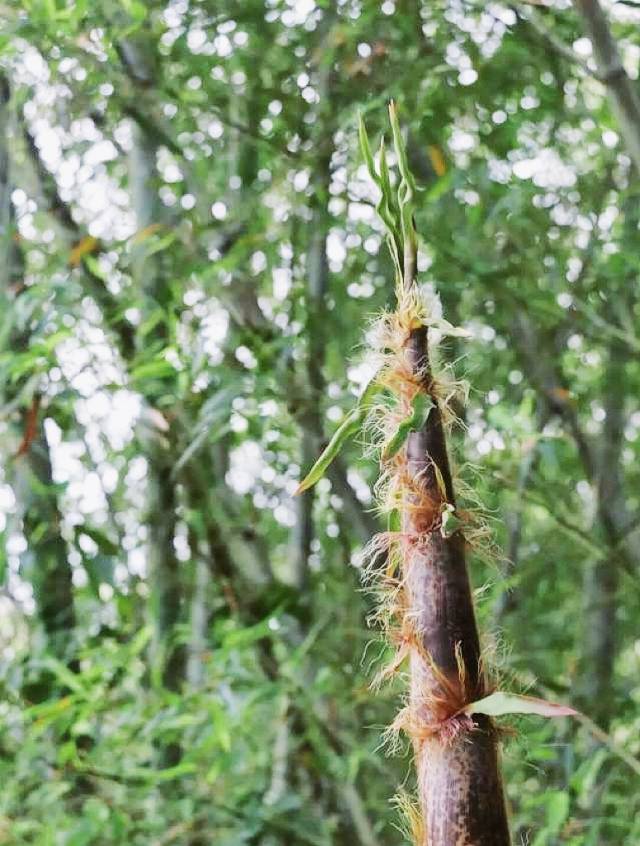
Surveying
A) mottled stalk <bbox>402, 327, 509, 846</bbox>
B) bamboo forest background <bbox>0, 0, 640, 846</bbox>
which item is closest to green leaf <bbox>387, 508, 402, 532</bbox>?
mottled stalk <bbox>402, 327, 509, 846</bbox>

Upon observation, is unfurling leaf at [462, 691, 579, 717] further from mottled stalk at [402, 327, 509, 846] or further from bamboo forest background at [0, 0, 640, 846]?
bamboo forest background at [0, 0, 640, 846]

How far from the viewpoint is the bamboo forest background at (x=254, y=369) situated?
652 mm

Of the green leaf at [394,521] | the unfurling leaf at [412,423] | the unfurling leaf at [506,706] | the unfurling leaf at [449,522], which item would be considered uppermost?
the unfurling leaf at [412,423]

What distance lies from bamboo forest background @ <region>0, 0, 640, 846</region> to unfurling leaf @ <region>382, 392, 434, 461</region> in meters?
0.39

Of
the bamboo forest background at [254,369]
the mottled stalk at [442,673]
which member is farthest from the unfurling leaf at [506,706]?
the bamboo forest background at [254,369]

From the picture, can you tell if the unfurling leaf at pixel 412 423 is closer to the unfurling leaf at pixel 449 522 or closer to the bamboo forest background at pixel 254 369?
the unfurling leaf at pixel 449 522

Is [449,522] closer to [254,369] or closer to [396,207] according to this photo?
[396,207]

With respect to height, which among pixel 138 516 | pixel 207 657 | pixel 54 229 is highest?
pixel 54 229

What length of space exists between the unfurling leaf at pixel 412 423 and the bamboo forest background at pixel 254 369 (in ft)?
1.27

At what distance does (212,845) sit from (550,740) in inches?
9.8

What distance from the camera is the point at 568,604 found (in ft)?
3.90

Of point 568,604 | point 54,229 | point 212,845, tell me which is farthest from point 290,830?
point 568,604

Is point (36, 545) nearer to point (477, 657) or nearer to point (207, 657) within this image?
point (207, 657)

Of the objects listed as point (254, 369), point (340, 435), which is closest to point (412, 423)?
point (340, 435)
